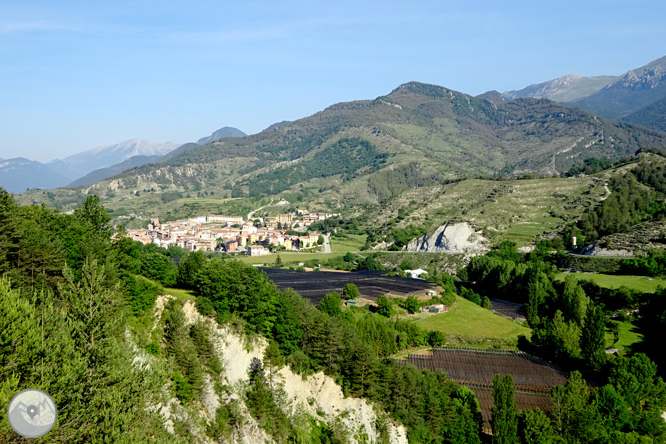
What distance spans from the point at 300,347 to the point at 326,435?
6.41m

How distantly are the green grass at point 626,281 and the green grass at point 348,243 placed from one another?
5321cm

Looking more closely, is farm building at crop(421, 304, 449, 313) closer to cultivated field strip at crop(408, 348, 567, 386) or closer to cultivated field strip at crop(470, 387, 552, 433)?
cultivated field strip at crop(408, 348, 567, 386)

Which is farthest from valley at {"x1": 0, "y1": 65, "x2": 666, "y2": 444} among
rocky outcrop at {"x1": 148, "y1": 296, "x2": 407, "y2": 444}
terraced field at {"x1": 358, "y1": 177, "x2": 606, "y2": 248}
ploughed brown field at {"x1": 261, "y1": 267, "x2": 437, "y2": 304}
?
terraced field at {"x1": 358, "y1": 177, "x2": 606, "y2": 248}

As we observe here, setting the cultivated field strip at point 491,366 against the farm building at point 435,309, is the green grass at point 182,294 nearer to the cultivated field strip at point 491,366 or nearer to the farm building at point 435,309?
the cultivated field strip at point 491,366

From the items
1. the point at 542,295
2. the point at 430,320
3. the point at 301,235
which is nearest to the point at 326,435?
the point at 430,320

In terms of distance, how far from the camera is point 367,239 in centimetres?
12581

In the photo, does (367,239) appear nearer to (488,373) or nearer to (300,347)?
(488,373)

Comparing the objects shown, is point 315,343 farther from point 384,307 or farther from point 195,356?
point 384,307

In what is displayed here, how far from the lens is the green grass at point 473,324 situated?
58.2 metres

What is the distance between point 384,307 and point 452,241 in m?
53.1

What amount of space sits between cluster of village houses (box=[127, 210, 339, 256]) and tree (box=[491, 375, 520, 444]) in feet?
288

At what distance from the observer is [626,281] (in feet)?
238

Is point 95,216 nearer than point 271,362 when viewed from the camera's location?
No

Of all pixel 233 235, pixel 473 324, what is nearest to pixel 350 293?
pixel 473 324
